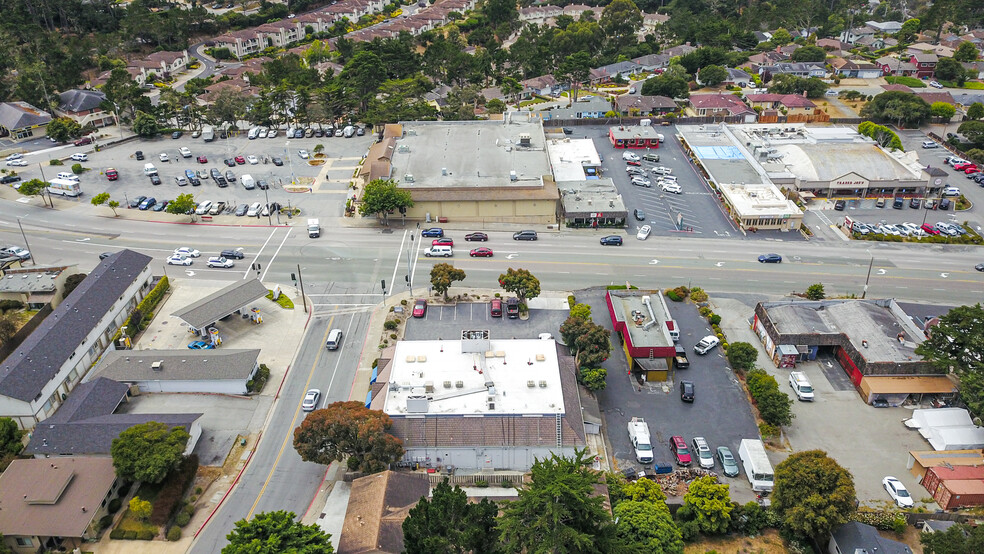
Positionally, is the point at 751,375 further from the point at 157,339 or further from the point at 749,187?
the point at 157,339

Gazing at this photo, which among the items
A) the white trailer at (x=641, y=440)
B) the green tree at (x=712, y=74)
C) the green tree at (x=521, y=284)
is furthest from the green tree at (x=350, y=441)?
the green tree at (x=712, y=74)

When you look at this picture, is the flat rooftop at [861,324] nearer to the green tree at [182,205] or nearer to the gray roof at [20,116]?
the green tree at [182,205]

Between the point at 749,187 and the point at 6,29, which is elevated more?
the point at 6,29

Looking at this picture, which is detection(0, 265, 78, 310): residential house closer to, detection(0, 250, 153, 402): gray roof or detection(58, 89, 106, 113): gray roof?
detection(0, 250, 153, 402): gray roof

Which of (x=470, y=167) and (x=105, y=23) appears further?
(x=105, y=23)

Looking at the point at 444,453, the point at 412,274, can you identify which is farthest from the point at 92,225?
the point at 444,453

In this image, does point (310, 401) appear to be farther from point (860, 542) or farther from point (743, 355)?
point (860, 542)

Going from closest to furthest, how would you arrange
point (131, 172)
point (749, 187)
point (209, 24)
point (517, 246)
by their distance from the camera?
point (517, 246) < point (749, 187) < point (131, 172) < point (209, 24)

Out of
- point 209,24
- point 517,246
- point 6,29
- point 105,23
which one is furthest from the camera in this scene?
point 209,24
